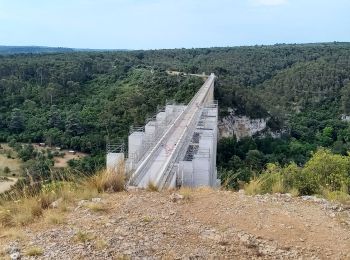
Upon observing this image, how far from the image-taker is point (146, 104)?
45.8 m

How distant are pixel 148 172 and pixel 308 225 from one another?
8079 millimetres

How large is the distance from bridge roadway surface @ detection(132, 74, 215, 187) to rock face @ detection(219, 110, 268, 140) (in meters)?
12.5

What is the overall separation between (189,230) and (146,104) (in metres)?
40.1

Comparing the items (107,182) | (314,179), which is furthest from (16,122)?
(107,182)

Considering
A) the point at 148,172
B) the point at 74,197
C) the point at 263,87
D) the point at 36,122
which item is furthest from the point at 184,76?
the point at 74,197

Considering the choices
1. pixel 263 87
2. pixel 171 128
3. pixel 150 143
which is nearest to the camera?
pixel 150 143

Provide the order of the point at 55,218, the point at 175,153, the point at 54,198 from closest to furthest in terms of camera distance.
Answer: the point at 55,218
the point at 54,198
the point at 175,153

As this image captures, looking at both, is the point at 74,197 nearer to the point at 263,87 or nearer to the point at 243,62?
the point at 263,87

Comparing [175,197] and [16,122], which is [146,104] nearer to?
[16,122]

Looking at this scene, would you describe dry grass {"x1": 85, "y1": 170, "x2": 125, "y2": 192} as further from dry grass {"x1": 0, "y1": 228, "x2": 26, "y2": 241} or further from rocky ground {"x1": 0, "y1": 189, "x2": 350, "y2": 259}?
dry grass {"x1": 0, "y1": 228, "x2": 26, "y2": 241}

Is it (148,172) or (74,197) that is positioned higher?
(74,197)

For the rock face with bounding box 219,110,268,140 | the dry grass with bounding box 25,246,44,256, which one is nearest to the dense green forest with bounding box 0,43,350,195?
the rock face with bounding box 219,110,268,140

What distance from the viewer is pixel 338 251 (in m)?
5.62

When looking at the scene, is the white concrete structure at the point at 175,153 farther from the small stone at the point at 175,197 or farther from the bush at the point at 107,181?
the small stone at the point at 175,197
